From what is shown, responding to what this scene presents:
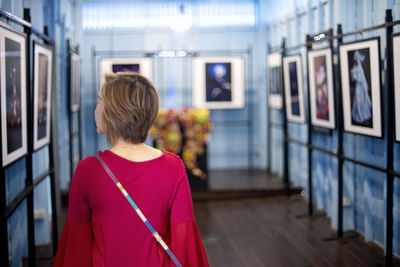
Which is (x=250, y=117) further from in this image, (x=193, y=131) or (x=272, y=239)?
(x=272, y=239)

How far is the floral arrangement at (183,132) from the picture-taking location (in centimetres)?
675

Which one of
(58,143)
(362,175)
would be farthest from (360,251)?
(58,143)

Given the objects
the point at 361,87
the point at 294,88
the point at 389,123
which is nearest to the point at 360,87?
the point at 361,87

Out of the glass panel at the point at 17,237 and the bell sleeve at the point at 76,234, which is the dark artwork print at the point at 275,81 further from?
the bell sleeve at the point at 76,234

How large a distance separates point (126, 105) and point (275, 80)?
19.9ft

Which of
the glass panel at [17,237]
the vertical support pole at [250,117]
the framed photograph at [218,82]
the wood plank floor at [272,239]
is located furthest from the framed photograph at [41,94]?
the vertical support pole at [250,117]

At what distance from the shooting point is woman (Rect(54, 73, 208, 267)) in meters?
1.76

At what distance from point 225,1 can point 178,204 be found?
779 centimetres

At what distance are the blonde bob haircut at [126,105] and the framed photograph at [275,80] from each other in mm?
5687

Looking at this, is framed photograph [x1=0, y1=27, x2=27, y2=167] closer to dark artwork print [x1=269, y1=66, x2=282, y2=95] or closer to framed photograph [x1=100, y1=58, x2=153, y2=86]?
dark artwork print [x1=269, y1=66, x2=282, y2=95]

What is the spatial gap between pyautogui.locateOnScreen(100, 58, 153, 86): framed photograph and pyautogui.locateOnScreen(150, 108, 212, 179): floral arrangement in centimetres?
177

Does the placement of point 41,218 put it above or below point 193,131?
below

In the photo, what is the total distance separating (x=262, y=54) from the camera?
355 inches

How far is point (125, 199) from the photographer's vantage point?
1.76 metres
